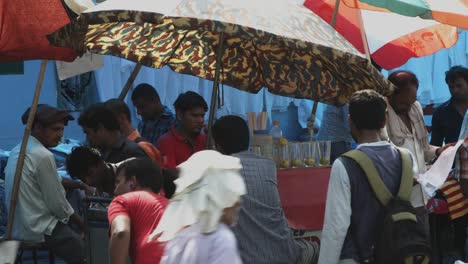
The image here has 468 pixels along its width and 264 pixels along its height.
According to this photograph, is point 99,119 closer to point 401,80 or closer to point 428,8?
point 401,80

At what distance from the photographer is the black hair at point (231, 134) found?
19.1ft

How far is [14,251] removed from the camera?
6051 mm

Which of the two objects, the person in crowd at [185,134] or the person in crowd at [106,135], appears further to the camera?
the person in crowd at [185,134]

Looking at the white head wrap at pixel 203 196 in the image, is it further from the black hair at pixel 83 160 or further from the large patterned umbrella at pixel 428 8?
the large patterned umbrella at pixel 428 8

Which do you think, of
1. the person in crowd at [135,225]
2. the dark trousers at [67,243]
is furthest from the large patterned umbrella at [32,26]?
the person in crowd at [135,225]

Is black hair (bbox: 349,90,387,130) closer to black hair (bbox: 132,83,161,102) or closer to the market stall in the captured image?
the market stall

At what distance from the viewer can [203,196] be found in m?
3.92

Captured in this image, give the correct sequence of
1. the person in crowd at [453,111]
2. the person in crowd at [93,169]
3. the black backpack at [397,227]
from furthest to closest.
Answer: the person in crowd at [453,111] → the person in crowd at [93,169] → the black backpack at [397,227]

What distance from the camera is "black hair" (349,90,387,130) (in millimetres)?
5777

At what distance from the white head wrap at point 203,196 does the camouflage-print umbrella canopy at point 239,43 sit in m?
2.10

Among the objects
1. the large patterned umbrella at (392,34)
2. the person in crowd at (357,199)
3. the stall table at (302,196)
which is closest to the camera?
the person in crowd at (357,199)

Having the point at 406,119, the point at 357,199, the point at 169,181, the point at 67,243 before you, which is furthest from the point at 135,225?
the point at 406,119

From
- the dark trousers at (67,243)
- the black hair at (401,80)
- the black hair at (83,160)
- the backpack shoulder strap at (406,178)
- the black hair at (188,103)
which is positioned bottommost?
the dark trousers at (67,243)

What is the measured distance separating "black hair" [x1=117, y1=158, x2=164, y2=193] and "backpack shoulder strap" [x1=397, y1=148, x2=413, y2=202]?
4.68ft
